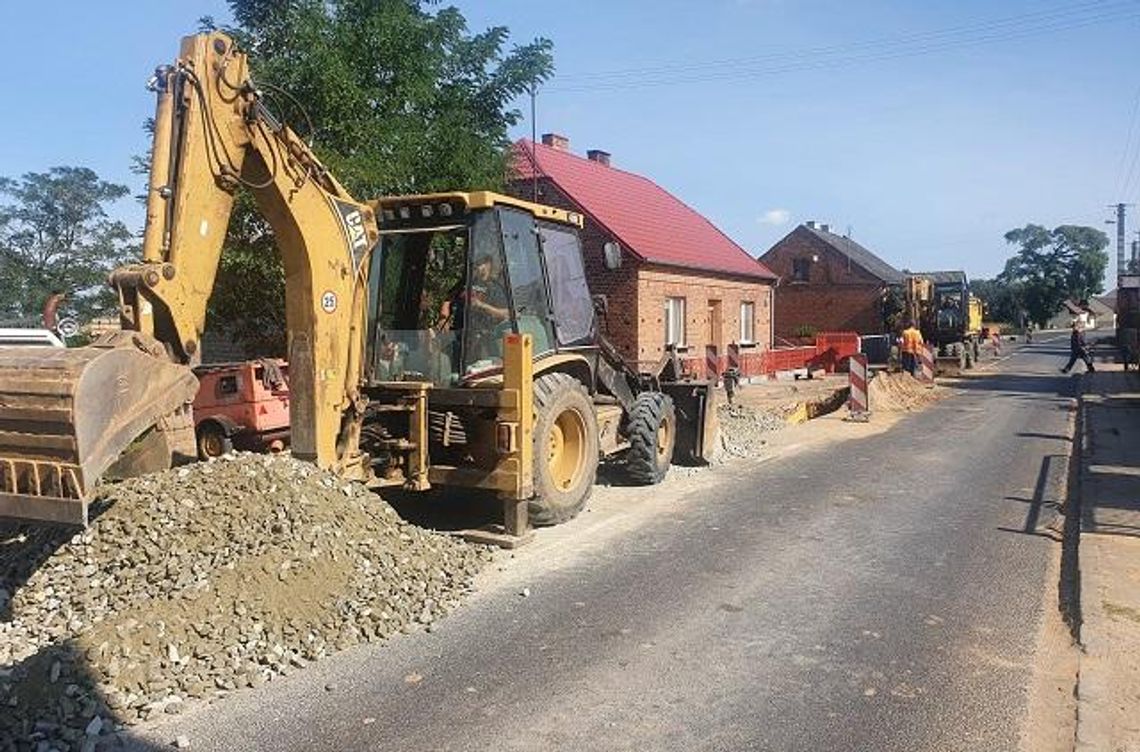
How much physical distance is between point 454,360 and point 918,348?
19.4 m

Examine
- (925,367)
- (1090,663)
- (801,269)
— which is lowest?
(1090,663)

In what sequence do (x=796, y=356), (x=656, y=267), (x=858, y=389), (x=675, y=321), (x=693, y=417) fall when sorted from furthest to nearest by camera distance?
A: (x=796, y=356)
(x=675, y=321)
(x=656, y=267)
(x=858, y=389)
(x=693, y=417)

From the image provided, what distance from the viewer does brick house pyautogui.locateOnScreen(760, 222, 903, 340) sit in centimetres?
4575

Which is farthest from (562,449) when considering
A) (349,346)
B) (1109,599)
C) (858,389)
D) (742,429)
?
(858,389)

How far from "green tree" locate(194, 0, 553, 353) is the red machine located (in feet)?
5.24

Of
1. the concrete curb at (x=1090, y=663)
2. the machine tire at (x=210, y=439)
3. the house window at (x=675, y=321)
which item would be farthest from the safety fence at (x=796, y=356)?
the concrete curb at (x=1090, y=663)

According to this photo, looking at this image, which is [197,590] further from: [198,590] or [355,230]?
[355,230]

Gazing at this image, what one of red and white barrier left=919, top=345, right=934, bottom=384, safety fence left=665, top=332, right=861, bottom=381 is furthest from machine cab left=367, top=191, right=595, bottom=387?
red and white barrier left=919, top=345, right=934, bottom=384

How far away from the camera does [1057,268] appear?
295 feet

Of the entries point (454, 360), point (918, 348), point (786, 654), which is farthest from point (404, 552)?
point (918, 348)

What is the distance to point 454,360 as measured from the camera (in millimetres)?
7773

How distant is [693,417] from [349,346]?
5.36 metres

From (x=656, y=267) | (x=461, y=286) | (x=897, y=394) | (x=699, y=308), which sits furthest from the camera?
(x=699, y=308)

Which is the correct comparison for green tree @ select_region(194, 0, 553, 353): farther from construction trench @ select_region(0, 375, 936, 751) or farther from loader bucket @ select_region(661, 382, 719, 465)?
construction trench @ select_region(0, 375, 936, 751)
